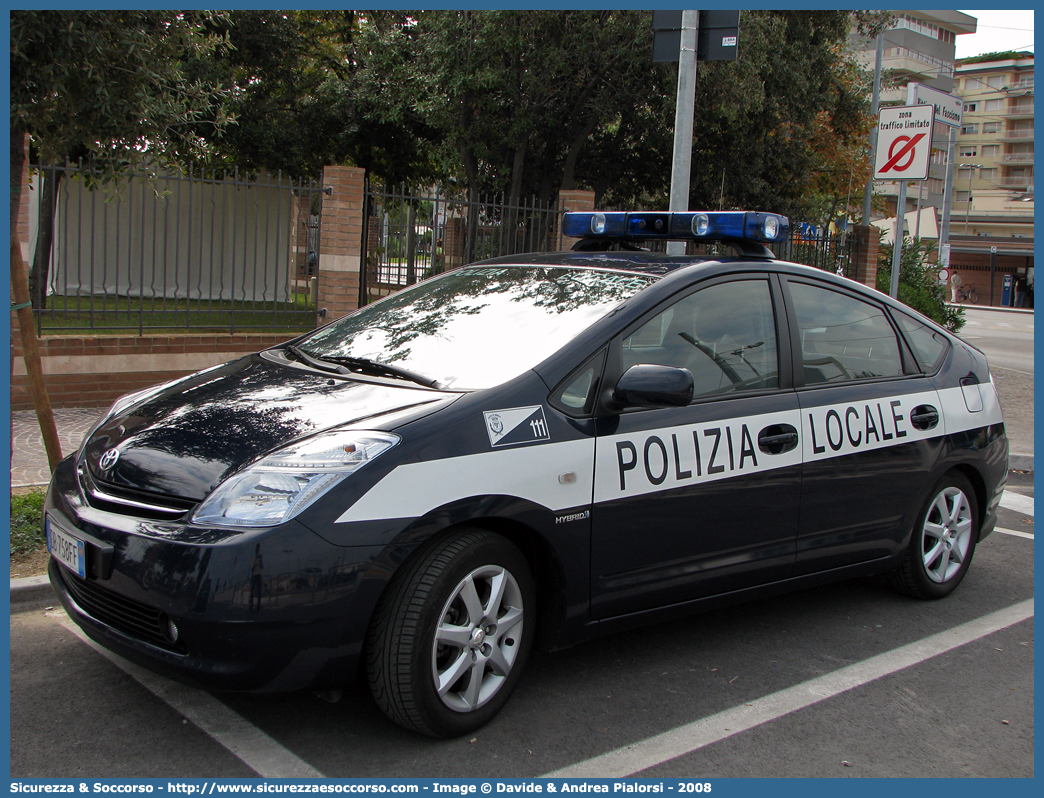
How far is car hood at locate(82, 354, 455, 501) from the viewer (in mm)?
3020

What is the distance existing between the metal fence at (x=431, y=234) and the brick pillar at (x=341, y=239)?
Answer: 41cm

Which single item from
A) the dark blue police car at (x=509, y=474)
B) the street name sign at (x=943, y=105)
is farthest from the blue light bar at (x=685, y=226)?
the street name sign at (x=943, y=105)

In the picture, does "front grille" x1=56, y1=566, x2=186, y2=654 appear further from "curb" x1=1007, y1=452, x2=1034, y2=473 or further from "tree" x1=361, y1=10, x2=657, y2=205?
"tree" x1=361, y1=10, x2=657, y2=205

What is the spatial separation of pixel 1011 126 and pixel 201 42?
81.6m

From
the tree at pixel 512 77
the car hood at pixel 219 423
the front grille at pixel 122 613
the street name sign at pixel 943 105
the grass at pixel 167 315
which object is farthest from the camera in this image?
the tree at pixel 512 77

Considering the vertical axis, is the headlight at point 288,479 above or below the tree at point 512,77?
below

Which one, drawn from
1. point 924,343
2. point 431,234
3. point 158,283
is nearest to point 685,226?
point 924,343

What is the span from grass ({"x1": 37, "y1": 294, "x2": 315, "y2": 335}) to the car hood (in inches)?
214

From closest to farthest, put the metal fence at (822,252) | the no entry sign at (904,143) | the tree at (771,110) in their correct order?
1. the no entry sign at (904,143)
2. the tree at (771,110)
3. the metal fence at (822,252)

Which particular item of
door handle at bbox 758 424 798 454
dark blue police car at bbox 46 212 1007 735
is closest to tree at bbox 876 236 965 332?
dark blue police car at bbox 46 212 1007 735

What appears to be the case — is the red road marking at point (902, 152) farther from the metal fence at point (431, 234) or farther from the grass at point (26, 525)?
the grass at point (26, 525)

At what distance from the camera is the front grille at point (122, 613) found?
114 inches

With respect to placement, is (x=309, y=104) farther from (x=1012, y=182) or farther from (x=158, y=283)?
(x=1012, y=182)

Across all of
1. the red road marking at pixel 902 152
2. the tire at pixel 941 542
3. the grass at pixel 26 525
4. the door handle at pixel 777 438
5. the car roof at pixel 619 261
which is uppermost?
the red road marking at pixel 902 152
